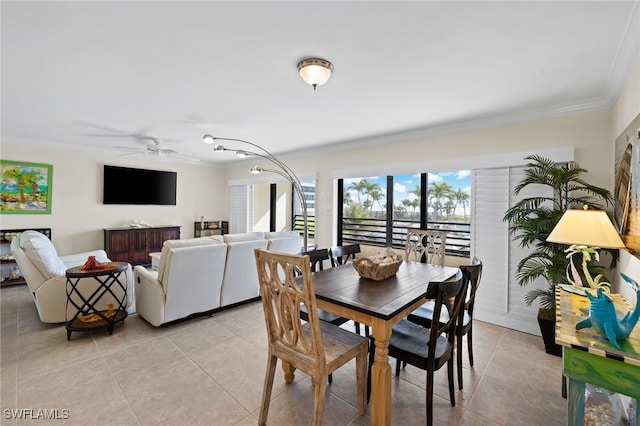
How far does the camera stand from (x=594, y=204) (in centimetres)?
264

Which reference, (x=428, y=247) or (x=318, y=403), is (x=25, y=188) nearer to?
(x=318, y=403)

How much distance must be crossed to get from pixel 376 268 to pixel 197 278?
6.59 feet

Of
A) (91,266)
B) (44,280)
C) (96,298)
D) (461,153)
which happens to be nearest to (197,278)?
(91,266)

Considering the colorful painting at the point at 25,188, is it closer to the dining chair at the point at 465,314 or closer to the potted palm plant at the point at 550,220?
the dining chair at the point at 465,314

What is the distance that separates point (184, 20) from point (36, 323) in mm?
3598

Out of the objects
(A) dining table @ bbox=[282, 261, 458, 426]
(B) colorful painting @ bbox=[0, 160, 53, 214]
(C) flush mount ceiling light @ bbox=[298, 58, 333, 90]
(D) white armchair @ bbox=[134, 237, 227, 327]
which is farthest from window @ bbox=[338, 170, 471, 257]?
(B) colorful painting @ bbox=[0, 160, 53, 214]

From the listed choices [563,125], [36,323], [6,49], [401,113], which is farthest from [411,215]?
[36,323]

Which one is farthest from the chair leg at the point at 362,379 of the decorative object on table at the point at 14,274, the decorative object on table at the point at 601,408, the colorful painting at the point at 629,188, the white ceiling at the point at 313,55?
the decorative object on table at the point at 14,274

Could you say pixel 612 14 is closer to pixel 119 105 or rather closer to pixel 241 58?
pixel 241 58

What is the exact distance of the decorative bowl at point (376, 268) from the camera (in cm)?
216

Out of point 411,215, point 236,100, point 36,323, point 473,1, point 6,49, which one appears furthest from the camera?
point 411,215

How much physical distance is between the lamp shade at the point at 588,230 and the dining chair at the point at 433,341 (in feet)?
2.48

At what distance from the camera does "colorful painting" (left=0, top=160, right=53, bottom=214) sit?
446cm

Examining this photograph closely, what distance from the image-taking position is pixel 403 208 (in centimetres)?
435
